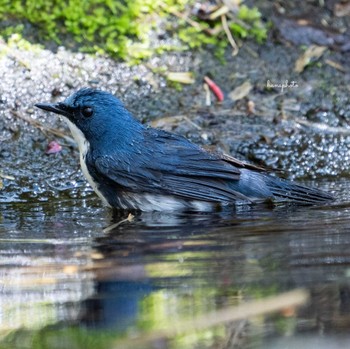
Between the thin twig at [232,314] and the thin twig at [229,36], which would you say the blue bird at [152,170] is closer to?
the thin twig at [229,36]

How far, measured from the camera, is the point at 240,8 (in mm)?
8719

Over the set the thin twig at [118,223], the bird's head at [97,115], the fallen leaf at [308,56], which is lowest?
the thin twig at [118,223]

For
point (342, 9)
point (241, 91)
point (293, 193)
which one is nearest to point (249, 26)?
point (241, 91)

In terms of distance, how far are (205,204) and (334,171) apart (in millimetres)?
1470

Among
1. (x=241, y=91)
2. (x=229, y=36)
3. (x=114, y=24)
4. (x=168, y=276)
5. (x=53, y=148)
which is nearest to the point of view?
(x=168, y=276)

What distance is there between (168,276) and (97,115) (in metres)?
2.71

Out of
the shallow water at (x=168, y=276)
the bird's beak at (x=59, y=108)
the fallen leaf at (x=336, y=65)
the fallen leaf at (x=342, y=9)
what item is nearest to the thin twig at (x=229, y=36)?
the fallen leaf at (x=336, y=65)

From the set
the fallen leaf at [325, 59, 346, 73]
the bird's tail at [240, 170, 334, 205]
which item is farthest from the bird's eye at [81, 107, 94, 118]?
the fallen leaf at [325, 59, 346, 73]

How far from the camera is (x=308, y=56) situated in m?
8.60

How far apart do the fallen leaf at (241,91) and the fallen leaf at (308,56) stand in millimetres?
566

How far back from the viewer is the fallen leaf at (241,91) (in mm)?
8156

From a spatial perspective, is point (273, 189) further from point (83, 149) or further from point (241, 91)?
point (241, 91)

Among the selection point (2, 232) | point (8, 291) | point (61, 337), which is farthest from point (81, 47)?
A: point (61, 337)

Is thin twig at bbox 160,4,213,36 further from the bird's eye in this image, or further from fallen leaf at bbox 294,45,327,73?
the bird's eye
